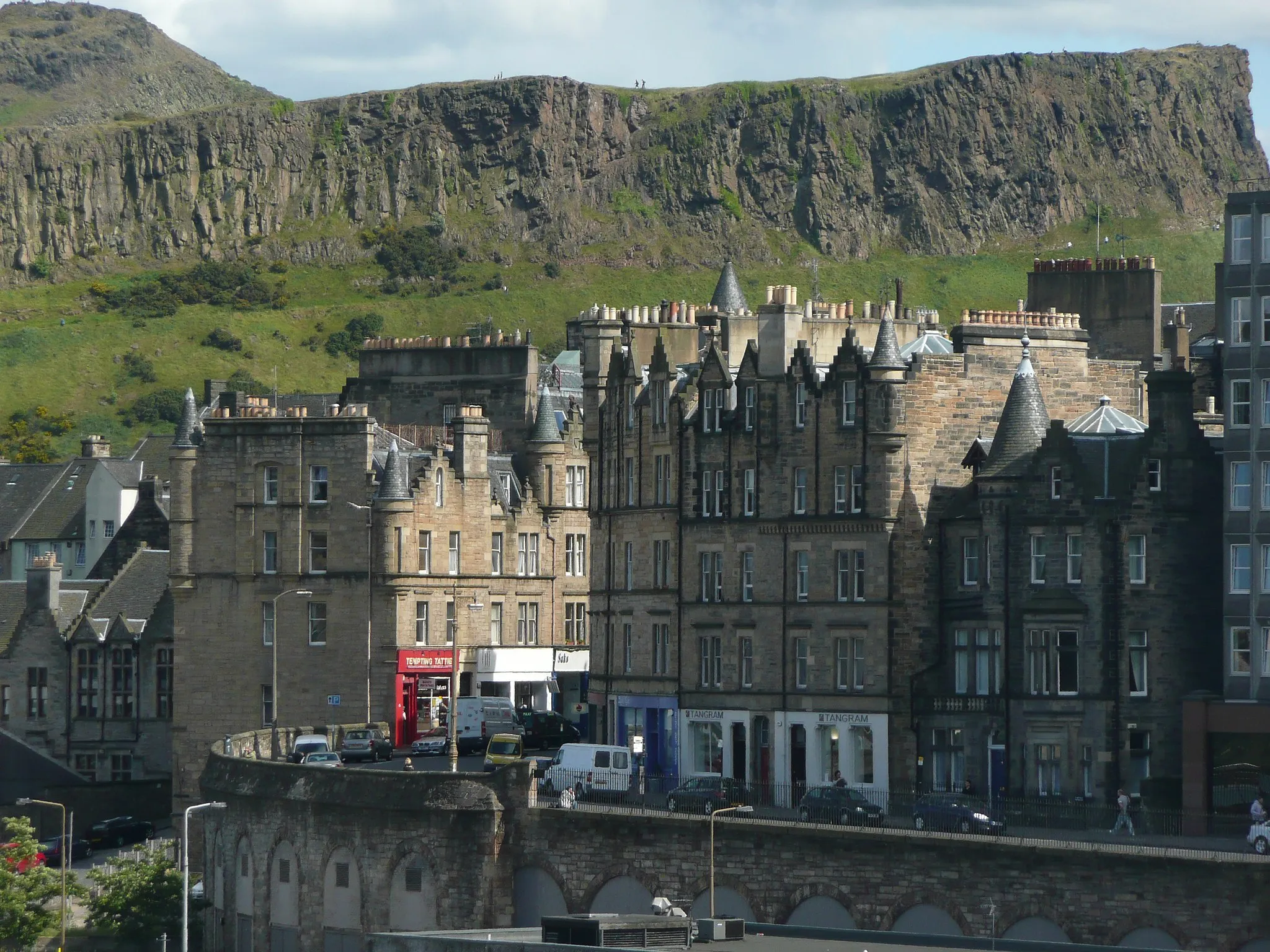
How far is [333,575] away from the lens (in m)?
113

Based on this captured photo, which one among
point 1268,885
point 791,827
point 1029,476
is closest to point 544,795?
point 791,827

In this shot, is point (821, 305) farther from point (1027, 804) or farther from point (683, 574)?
point (1027, 804)

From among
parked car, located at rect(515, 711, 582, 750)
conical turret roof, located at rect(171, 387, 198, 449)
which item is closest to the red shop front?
parked car, located at rect(515, 711, 582, 750)

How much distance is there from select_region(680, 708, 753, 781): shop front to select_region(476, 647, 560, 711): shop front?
61.0ft

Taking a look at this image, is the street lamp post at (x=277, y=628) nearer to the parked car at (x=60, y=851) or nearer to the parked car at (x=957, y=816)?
the parked car at (x=60, y=851)

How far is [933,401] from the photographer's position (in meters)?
91.2

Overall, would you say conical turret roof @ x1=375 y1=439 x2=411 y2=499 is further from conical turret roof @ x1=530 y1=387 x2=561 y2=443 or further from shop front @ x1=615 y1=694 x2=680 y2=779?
shop front @ x1=615 y1=694 x2=680 y2=779

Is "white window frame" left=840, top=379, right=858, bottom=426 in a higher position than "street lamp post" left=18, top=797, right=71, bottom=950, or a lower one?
higher

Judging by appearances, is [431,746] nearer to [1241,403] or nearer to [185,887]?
[185,887]

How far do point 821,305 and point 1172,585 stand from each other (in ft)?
74.3

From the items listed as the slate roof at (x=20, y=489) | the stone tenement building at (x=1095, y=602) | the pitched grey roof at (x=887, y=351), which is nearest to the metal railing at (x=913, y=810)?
the stone tenement building at (x=1095, y=602)

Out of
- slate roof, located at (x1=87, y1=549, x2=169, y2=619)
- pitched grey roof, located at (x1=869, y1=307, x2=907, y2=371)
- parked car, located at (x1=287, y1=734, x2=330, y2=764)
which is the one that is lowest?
parked car, located at (x1=287, y1=734, x2=330, y2=764)

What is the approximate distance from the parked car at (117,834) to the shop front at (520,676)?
14626 millimetres

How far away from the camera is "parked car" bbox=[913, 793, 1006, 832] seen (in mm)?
76812
